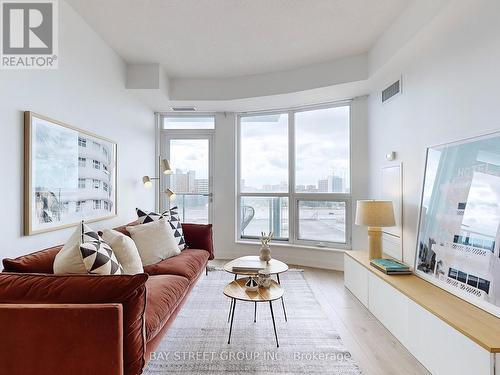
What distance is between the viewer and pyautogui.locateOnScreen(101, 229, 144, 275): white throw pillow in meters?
2.06

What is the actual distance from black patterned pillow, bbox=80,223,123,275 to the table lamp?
235 centimetres

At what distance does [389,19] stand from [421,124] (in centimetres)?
106

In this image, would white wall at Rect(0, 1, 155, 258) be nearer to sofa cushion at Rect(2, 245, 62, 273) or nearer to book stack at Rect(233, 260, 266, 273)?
sofa cushion at Rect(2, 245, 62, 273)

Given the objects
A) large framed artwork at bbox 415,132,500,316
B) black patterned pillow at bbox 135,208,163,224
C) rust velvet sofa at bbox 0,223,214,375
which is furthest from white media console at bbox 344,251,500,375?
black patterned pillow at bbox 135,208,163,224

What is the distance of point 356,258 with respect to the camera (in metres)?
3.03

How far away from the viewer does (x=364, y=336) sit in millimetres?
2232

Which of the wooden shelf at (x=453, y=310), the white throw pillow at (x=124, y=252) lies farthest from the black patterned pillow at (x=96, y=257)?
the wooden shelf at (x=453, y=310)

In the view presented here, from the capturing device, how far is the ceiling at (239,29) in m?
2.46

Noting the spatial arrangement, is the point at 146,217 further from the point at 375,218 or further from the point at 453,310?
the point at 453,310

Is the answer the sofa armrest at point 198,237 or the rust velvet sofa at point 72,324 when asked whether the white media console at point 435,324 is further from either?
the sofa armrest at point 198,237

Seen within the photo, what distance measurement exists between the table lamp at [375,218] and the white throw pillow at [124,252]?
223 cm

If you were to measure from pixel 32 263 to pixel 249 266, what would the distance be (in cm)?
162

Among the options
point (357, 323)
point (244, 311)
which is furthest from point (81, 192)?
point (357, 323)

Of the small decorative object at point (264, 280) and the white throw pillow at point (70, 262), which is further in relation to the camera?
the small decorative object at point (264, 280)
